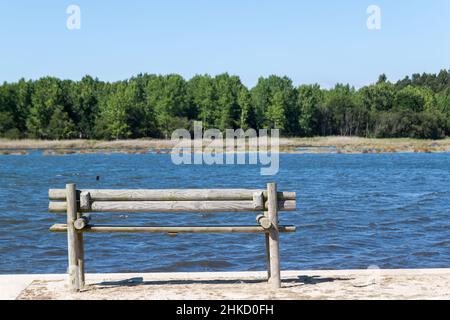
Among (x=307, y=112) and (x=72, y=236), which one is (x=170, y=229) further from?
(x=307, y=112)

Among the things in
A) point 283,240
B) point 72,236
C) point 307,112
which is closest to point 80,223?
point 72,236

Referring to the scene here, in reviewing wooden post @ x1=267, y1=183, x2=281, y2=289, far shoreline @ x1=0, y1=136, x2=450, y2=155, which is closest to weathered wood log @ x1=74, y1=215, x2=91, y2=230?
wooden post @ x1=267, y1=183, x2=281, y2=289

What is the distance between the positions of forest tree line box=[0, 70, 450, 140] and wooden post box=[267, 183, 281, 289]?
108 m

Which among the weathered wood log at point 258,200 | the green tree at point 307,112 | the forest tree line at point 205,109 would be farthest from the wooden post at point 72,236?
the green tree at point 307,112

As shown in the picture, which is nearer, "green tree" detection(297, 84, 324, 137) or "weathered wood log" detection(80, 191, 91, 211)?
"weathered wood log" detection(80, 191, 91, 211)

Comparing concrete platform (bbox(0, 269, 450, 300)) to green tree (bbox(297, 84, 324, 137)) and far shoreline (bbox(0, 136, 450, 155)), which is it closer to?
far shoreline (bbox(0, 136, 450, 155))

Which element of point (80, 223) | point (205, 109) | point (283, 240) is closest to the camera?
point (80, 223)

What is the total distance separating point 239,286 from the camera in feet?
A: 27.6

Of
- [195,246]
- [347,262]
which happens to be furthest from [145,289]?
[195,246]

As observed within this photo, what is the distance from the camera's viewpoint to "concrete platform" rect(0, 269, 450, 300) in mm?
7875

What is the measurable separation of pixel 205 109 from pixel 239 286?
120 meters

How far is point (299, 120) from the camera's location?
134875mm

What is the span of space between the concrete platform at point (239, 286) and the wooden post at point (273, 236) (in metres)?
0.14
